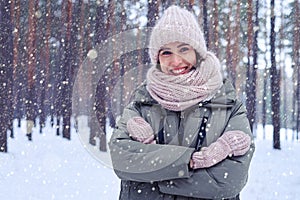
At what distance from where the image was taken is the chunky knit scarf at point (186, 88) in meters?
2.23

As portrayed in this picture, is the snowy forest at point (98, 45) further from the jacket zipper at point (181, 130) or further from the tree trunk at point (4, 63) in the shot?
the jacket zipper at point (181, 130)

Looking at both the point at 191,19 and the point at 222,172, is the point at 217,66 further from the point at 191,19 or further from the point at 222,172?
the point at 222,172

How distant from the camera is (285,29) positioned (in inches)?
1150

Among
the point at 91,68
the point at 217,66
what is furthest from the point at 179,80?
the point at 91,68

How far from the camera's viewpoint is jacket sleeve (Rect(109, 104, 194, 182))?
6.86ft

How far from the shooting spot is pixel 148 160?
2.12 meters

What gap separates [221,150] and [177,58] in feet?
1.79

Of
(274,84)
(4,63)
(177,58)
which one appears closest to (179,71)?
(177,58)

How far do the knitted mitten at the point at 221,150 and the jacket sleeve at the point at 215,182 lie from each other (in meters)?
0.04

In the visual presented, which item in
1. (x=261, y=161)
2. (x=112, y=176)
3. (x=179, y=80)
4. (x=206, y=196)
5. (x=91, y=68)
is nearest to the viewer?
(x=206, y=196)

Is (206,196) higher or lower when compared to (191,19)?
lower

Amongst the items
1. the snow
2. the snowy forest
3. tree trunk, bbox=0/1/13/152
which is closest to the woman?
the snow

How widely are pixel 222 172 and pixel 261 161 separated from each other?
14.5 meters

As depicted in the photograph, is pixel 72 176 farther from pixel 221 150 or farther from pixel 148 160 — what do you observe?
pixel 221 150
